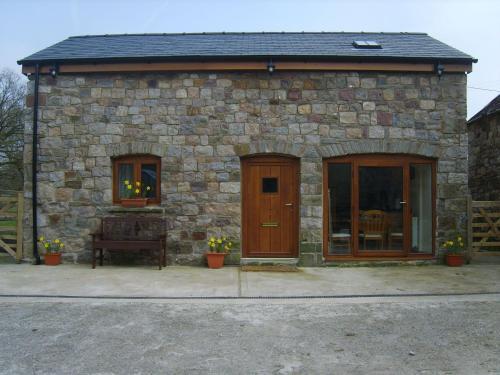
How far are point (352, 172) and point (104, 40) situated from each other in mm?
6292

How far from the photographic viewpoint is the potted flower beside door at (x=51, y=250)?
7598 mm

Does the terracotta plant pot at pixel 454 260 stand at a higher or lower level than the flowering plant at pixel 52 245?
lower

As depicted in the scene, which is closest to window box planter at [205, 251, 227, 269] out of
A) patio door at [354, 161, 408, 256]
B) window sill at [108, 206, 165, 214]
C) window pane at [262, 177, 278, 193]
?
window sill at [108, 206, 165, 214]

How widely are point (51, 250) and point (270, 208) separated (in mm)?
4248

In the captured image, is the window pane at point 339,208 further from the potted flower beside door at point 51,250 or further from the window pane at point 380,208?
the potted flower beside door at point 51,250

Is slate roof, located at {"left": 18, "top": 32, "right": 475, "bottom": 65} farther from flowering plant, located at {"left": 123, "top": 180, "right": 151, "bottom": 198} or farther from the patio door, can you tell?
flowering plant, located at {"left": 123, "top": 180, "right": 151, "bottom": 198}

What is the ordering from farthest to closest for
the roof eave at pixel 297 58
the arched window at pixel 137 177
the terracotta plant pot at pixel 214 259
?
the arched window at pixel 137 177, the roof eave at pixel 297 58, the terracotta plant pot at pixel 214 259

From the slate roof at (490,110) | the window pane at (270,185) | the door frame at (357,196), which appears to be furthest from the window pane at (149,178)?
the slate roof at (490,110)

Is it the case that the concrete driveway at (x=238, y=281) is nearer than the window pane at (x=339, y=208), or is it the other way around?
the concrete driveway at (x=238, y=281)

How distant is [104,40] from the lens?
9281 mm

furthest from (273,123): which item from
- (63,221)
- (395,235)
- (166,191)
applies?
(63,221)

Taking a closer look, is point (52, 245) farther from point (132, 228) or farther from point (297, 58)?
point (297, 58)

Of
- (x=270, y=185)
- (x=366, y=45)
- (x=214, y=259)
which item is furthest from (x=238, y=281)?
(x=366, y=45)

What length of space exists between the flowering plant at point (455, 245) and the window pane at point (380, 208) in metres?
0.83
